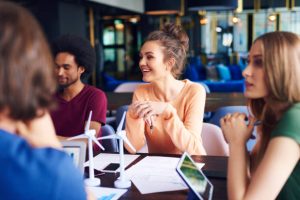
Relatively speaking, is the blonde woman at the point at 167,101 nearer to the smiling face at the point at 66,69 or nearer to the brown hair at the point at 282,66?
the smiling face at the point at 66,69

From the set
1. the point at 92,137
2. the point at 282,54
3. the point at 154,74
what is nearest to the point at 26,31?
the point at 282,54

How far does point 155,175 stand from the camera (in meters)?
1.84

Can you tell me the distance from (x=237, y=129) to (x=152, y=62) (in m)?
1.13

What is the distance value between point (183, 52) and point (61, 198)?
6.47ft

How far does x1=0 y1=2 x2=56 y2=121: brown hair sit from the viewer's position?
75cm

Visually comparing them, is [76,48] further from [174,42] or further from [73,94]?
[174,42]

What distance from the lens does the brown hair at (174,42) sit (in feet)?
8.42

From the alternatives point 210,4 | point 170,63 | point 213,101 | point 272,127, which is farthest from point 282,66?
point 210,4

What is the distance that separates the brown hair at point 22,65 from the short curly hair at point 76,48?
5.59 ft

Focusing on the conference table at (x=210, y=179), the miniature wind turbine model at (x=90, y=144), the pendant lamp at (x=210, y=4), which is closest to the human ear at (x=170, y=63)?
the conference table at (x=210, y=179)

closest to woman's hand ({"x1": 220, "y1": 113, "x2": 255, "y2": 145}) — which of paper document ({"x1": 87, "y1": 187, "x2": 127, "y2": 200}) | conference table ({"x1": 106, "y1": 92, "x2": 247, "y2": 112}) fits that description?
paper document ({"x1": 87, "y1": 187, "x2": 127, "y2": 200})

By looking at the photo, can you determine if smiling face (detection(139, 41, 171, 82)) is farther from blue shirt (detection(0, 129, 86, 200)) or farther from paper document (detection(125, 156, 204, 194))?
blue shirt (detection(0, 129, 86, 200))

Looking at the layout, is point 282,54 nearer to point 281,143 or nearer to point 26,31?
point 281,143

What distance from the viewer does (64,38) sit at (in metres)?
2.54
